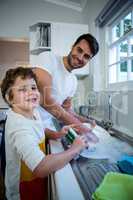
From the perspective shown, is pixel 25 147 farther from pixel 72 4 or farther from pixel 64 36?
pixel 72 4

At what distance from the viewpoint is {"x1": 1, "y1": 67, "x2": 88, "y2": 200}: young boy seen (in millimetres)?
677

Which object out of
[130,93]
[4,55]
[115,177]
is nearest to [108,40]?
[130,93]

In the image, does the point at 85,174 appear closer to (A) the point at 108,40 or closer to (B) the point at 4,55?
(A) the point at 108,40

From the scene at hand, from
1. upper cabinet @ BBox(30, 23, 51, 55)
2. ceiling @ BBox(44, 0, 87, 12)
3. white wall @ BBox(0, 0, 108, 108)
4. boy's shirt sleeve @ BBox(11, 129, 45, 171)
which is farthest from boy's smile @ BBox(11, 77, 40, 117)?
ceiling @ BBox(44, 0, 87, 12)

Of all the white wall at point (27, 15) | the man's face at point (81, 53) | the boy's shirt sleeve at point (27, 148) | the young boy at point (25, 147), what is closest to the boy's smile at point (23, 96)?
the young boy at point (25, 147)

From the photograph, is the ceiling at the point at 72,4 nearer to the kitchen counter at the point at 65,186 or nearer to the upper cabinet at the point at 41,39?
the upper cabinet at the point at 41,39

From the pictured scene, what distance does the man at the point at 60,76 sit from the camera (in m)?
1.22

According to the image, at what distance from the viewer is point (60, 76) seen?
1.50 m

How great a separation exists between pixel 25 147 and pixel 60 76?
0.89 m

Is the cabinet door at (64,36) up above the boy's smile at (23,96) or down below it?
above

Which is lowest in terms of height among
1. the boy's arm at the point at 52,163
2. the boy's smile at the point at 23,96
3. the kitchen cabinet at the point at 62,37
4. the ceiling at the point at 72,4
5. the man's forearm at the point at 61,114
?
the boy's arm at the point at 52,163

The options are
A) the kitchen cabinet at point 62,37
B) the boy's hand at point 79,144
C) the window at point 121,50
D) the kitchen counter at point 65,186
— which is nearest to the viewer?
the kitchen counter at point 65,186

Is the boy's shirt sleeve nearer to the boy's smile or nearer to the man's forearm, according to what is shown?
the boy's smile

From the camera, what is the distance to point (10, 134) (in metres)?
0.77
